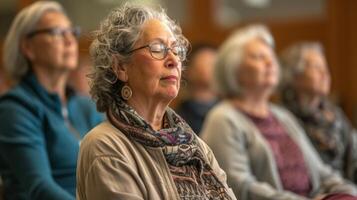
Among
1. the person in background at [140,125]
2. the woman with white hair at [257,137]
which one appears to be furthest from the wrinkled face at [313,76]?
the person in background at [140,125]

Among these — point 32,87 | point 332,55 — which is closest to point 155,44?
point 32,87

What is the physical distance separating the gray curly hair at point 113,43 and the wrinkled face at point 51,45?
672 millimetres

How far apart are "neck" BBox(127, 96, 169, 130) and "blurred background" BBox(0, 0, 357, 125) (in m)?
2.89

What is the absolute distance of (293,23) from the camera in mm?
4785

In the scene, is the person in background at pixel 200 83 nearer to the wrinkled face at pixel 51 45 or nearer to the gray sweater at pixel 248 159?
the gray sweater at pixel 248 159

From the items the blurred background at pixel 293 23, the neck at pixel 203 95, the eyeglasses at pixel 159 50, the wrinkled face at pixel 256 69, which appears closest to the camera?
the eyeglasses at pixel 159 50

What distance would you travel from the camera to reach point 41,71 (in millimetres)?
2367

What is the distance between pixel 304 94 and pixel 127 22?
1620 millimetres

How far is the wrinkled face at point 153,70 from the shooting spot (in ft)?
5.39

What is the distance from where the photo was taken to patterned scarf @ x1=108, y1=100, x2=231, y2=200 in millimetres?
1605

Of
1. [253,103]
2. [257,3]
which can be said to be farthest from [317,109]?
[257,3]

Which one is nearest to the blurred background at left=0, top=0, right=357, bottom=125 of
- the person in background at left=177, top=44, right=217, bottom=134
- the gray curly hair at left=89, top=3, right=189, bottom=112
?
the person in background at left=177, top=44, right=217, bottom=134

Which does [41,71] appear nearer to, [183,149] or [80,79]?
[183,149]

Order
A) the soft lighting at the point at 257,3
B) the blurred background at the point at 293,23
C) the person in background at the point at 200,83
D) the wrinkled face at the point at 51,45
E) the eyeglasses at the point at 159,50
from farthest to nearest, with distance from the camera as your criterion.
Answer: the soft lighting at the point at 257,3
the blurred background at the point at 293,23
the person in background at the point at 200,83
the wrinkled face at the point at 51,45
the eyeglasses at the point at 159,50
